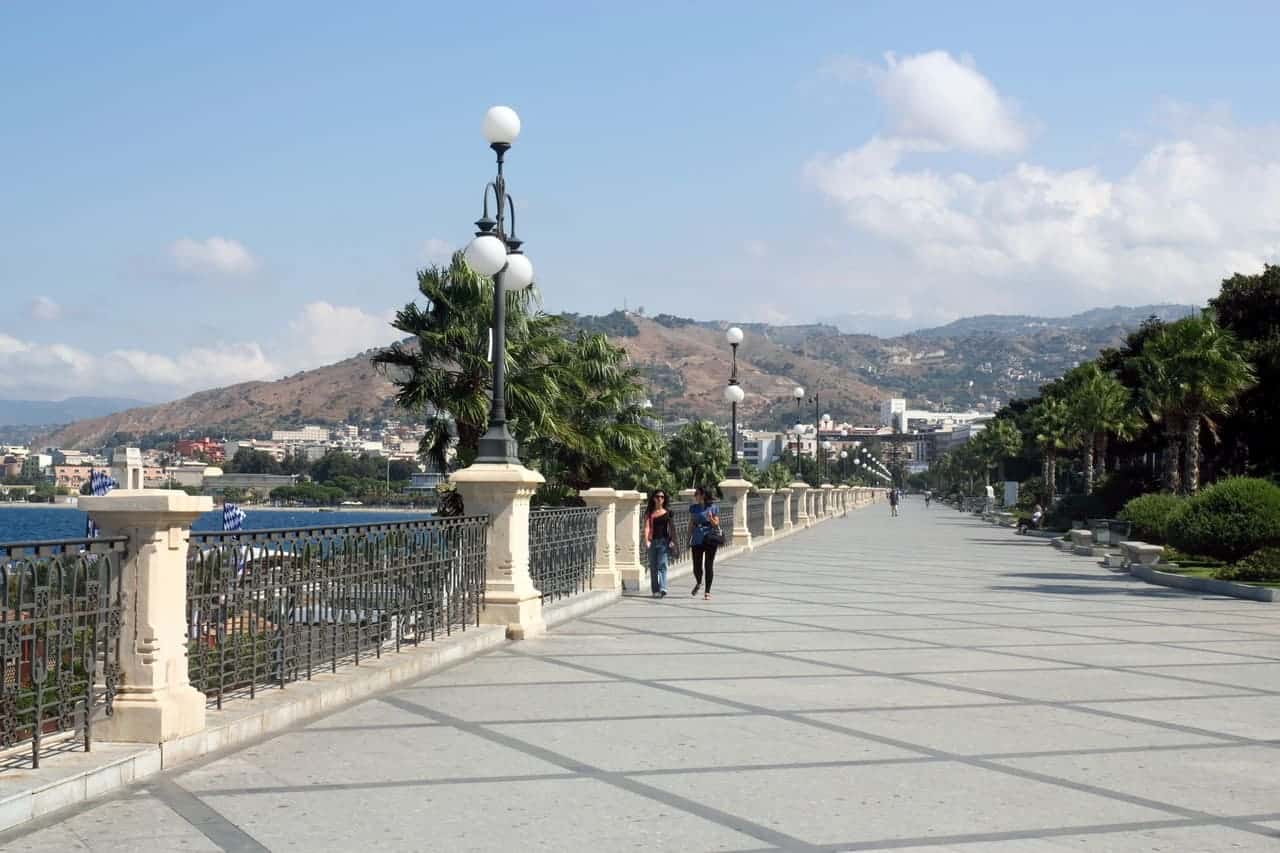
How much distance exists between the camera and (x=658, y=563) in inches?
777

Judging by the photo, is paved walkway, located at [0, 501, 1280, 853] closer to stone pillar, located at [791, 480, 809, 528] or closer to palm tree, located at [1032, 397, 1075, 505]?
stone pillar, located at [791, 480, 809, 528]

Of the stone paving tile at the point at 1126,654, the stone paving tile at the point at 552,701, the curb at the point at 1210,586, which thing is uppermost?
the stone paving tile at the point at 552,701

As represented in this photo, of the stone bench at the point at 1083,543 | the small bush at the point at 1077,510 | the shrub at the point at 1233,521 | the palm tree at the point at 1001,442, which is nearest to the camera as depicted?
the shrub at the point at 1233,521

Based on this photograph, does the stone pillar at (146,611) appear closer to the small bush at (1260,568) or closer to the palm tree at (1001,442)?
the small bush at (1260,568)

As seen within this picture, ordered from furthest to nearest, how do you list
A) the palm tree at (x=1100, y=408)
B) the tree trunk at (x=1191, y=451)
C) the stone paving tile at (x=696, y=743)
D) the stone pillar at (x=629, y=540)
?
the palm tree at (x=1100, y=408) < the tree trunk at (x=1191, y=451) < the stone pillar at (x=629, y=540) < the stone paving tile at (x=696, y=743)

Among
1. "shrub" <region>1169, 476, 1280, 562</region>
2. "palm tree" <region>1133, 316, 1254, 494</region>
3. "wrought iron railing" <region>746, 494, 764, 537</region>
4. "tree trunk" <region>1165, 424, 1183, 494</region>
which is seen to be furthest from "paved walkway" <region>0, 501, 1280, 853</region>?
"tree trunk" <region>1165, 424, 1183, 494</region>

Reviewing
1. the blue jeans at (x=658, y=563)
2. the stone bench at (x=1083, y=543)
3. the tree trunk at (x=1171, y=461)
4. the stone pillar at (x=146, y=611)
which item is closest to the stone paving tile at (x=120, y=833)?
the stone pillar at (x=146, y=611)

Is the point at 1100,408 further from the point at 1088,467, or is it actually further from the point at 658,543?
the point at 658,543

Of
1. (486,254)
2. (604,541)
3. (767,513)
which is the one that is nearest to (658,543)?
(604,541)

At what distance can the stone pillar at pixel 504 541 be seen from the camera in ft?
45.2

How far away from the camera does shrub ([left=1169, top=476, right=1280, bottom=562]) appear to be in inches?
938

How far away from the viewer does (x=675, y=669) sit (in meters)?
11.6

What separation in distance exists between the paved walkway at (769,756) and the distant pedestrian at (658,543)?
16.1 feet

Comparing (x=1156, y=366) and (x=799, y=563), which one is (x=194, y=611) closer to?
(x=799, y=563)
